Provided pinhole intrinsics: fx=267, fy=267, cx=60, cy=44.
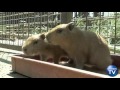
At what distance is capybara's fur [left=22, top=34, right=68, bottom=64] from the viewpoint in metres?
3.75

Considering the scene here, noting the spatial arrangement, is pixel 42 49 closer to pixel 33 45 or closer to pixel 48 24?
pixel 33 45

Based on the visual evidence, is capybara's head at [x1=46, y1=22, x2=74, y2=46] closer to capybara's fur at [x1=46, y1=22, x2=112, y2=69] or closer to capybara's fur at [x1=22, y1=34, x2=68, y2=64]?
capybara's fur at [x1=46, y1=22, x2=112, y2=69]

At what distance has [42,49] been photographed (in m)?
3.87

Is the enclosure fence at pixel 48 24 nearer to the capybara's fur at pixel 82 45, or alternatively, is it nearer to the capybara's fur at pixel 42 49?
the capybara's fur at pixel 42 49

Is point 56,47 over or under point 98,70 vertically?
over

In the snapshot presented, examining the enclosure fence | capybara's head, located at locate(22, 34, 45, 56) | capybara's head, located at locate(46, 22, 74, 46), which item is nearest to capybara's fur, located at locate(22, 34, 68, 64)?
capybara's head, located at locate(22, 34, 45, 56)

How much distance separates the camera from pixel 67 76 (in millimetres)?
2502

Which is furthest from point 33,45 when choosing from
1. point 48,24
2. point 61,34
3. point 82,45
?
point 48,24

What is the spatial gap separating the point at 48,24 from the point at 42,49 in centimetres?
239

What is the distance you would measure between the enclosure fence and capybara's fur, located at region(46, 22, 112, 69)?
44.5 inches
